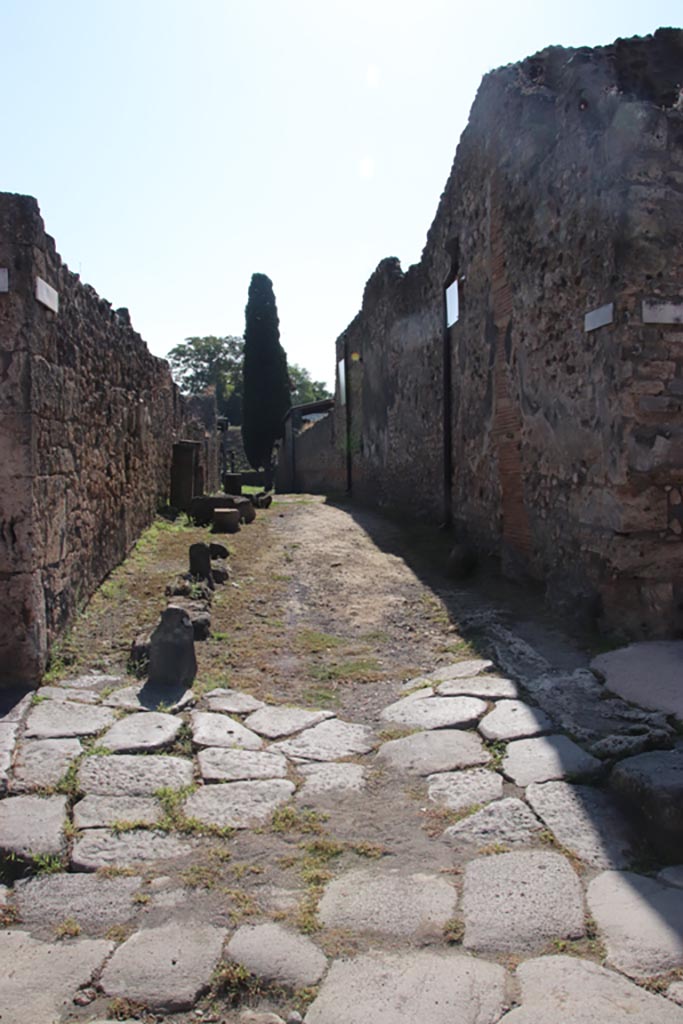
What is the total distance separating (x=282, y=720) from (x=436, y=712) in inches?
31.5

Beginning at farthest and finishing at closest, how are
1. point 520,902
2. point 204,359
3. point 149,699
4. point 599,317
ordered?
1. point 204,359
2. point 599,317
3. point 149,699
4. point 520,902

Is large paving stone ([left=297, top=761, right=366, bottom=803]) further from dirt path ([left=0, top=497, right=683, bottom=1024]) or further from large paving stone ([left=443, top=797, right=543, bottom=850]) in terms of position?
large paving stone ([left=443, top=797, right=543, bottom=850])

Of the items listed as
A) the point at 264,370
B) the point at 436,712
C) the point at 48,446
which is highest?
the point at 264,370

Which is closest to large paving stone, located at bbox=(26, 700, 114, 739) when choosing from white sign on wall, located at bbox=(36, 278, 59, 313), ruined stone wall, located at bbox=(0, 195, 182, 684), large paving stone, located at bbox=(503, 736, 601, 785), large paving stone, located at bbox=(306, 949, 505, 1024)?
ruined stone wall, located at bbox=(0, 195, 182, 684)

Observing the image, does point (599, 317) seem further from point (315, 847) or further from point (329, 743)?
point (315, 847)

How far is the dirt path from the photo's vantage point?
2084 millimetres

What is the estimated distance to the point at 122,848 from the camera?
9.37ft

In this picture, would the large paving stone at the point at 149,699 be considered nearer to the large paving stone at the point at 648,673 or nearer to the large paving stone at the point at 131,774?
the large paving stone at the point at 131,774

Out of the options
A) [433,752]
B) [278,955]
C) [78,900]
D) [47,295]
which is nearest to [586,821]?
[433,752]

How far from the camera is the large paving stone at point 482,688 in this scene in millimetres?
4277

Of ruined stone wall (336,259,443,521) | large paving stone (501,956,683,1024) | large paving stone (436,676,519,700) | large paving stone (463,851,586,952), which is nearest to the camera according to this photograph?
large paving stone (501,956,683,1024)

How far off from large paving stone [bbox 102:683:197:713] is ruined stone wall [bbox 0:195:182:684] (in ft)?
1.63

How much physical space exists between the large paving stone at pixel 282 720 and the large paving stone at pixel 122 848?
3.30 ft

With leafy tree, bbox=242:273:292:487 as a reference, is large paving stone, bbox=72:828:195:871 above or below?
below
